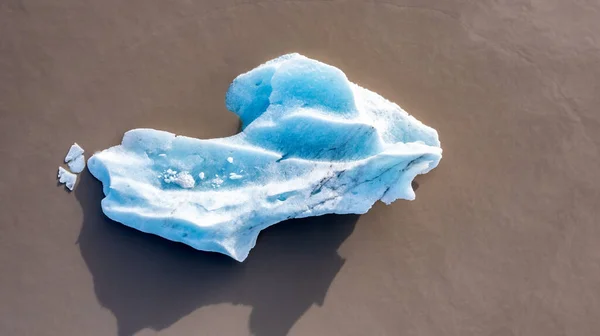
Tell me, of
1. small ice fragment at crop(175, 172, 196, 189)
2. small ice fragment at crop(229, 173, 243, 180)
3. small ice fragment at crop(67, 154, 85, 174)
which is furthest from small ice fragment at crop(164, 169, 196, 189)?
small ice fragment at crop(67, 154, 85, 174)

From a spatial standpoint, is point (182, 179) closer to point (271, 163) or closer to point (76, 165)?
Result: point (271, 163)

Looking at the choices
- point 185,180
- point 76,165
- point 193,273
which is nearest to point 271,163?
point 185,180

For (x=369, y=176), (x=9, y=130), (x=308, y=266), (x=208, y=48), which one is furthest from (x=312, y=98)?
(x=9, y=130)

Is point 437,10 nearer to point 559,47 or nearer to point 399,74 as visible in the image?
point 399,74

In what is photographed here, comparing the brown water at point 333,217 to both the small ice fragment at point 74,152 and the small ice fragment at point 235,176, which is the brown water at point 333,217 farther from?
the small ice fragment at point 235,176

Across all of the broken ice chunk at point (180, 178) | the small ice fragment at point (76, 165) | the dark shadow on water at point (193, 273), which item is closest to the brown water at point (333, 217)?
the dark shadow on water at point (193, 273)

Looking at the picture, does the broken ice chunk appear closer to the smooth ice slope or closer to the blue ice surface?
the blue ice surface

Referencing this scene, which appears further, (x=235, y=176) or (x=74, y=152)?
(x=74, y=152)
